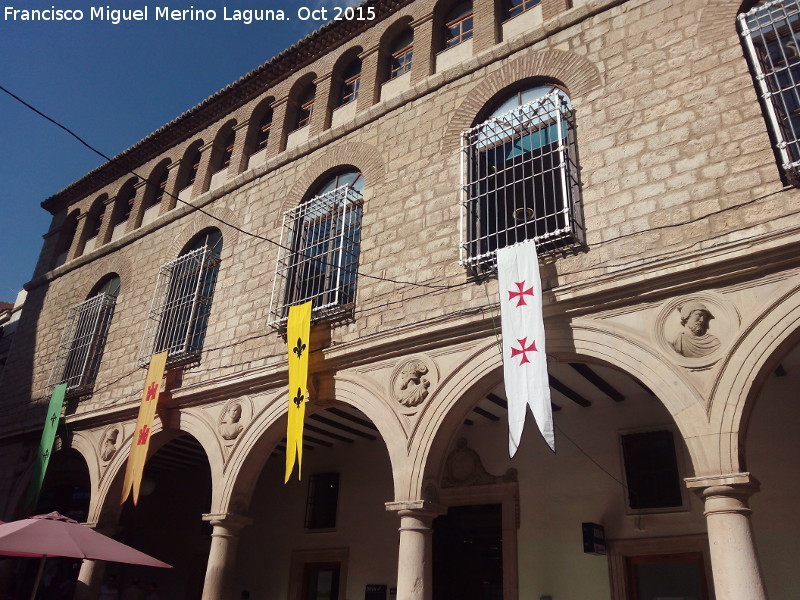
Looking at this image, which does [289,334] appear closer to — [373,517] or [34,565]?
[373,517]

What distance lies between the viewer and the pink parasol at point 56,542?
5984mm

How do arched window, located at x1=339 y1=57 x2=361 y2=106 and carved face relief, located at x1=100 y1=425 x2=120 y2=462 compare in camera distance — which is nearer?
carved face relief, located at x1=100 y1=425 x2=120 y2=462

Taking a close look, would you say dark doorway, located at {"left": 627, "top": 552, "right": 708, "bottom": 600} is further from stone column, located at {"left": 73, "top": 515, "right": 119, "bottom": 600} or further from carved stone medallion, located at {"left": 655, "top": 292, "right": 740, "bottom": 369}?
stone column, located at {"left": 73, "top": 515, "right": 119, "bottom": 600}

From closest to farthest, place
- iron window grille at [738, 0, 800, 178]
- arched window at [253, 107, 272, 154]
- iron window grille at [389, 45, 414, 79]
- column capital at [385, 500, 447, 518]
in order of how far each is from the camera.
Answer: iron window grille at [738, 0, 800, 178] < column capital at [385, 500, 447, 518] < iron window grille at [389, 45, 414, 79] < arched window at [253, 107, 272, 154]

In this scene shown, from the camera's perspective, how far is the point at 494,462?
28.4 ft

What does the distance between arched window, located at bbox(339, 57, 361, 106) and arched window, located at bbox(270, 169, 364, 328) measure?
1.65m

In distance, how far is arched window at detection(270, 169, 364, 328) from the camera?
850 centimetres

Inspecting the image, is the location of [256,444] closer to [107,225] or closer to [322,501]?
[322,501]

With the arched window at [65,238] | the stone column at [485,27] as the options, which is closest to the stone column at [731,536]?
the stone column at [485,27]

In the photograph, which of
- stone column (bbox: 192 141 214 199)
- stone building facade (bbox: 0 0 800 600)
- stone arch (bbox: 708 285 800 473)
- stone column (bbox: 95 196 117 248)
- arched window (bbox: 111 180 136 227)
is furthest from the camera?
arched window (bbox: 111 180 136 227)

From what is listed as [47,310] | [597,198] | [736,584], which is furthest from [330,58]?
[736,584]

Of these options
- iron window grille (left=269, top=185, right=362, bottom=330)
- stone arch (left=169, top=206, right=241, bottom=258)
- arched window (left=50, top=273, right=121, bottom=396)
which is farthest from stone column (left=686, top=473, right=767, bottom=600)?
arched window (left=50, top=273, right=121, bottom=396)

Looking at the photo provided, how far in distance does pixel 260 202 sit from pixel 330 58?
283 centimetres

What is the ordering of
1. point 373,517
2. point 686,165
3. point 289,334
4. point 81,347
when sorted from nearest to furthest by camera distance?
point 686,165, point 289,334, point 373,517, point 81,347
